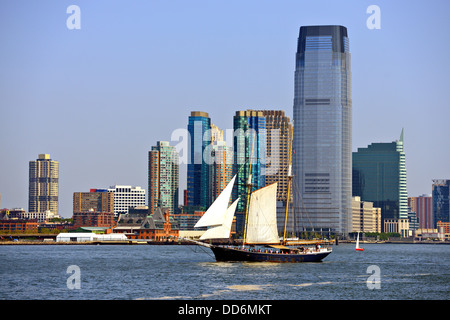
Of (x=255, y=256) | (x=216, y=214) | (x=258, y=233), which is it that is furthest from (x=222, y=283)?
(x=258, y=233)

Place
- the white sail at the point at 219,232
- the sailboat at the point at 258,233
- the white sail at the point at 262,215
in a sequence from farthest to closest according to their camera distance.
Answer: the white sail at the point at 262,215 → the sailboat at the point at 258,233 → the white sail at the point at 219,232

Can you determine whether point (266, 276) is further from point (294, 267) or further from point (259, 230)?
point (259, 230)

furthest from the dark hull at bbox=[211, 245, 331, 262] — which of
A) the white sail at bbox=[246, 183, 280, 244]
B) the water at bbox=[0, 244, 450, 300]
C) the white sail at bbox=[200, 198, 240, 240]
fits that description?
the water at bbox=[0, 244, 450, 300]

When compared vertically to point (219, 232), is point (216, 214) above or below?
above

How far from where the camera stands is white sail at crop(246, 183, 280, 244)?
115875 mm

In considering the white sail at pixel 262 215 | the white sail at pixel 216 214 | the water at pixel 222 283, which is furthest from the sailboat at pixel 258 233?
the water at pixel 222 283

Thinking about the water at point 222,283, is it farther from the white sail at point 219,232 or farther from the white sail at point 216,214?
the white sail at point 216,214

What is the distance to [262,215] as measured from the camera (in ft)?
380

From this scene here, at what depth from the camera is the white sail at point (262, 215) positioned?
380 feet

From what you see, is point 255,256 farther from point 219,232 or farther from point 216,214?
point 216,214

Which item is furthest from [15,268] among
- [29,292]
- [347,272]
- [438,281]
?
[438,281]

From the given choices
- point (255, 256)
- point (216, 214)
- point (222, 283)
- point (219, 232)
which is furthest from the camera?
point (255, 256)

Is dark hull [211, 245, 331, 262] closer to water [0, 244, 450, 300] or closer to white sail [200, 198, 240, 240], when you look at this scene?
white sail [200, 198, 240, 240]
